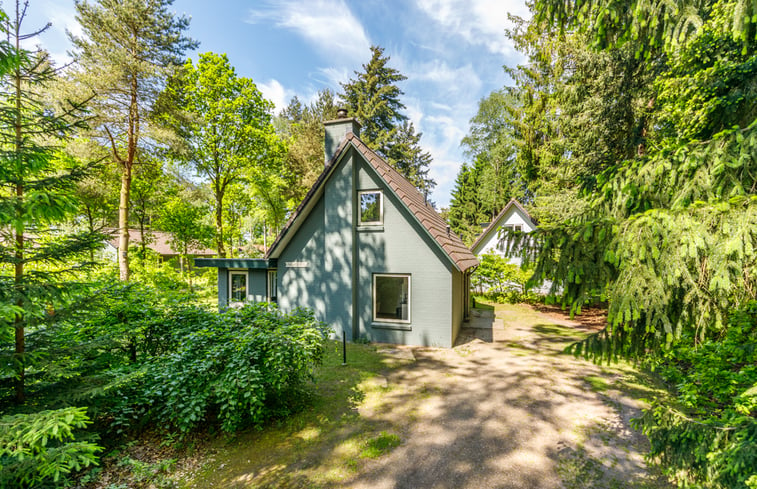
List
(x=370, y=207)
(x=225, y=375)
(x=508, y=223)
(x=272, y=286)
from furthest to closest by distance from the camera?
(x=508, y=223), (x=272, y=286), (x=370, y=207), (x=225, y=375)

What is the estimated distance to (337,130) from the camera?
10.6 metres

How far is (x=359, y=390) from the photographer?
19.5 feet

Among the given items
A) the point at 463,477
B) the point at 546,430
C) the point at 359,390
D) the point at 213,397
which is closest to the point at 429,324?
the point at 359,390

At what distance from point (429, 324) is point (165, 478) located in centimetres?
677

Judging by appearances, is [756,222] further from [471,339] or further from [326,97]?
[326,97]

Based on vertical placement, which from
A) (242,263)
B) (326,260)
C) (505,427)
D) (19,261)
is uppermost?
(19,261)

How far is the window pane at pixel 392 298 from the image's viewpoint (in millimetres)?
9219

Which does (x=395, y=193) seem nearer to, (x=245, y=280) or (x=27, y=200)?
(x=27, y=200)

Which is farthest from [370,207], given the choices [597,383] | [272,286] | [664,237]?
[664,237]

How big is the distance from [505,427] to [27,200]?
683 cm

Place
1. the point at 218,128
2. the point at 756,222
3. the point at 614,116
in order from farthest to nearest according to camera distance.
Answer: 1. the point at 218,128
2. the point at 614,116
3. the point at 756,222

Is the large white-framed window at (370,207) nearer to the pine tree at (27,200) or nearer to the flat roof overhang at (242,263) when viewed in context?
the flat roof overhang at (242,263)

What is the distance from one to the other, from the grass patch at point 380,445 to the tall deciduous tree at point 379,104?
20.7 meters

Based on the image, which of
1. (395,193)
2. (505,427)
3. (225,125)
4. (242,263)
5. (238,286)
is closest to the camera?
(505,427)
